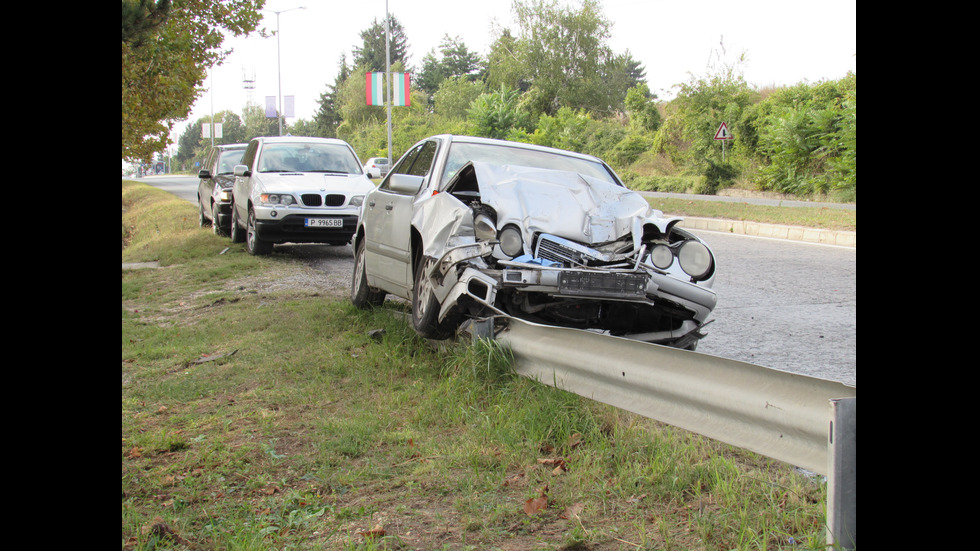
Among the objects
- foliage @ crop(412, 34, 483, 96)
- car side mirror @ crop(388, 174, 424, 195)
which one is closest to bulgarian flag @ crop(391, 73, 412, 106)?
car side mirror @ crop(388, 174, 424, 195)

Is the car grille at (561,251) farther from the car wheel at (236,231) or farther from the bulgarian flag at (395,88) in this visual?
the bulgarian flag at (395,88)

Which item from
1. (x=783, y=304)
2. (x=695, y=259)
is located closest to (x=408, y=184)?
(x=695, y=259)

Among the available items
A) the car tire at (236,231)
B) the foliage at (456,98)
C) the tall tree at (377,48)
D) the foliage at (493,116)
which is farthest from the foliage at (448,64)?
the car tire at (236,231)

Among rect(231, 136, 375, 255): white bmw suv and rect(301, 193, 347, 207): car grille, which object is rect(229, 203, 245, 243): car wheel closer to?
rect(231, 136, 375, 255): white bmw suv

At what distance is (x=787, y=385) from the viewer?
2543mm

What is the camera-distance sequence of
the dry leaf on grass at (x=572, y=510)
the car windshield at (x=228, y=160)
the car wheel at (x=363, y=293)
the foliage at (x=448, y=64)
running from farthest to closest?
the foliage at (x=448, y=64) → the car windshield at (x=228, y=160) → the car wheel at (x=363, y=293) → the dry leaf on grass at (x=572, y=510)

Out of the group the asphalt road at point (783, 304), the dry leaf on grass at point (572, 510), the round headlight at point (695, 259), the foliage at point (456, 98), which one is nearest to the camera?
the dry leaf on grass at point (572, 510)

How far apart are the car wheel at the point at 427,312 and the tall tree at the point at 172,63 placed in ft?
18.5

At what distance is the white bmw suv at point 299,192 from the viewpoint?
36.8 feet

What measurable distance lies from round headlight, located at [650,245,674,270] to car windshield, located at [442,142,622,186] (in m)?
1.29

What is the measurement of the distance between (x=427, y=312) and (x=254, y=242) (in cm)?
724
